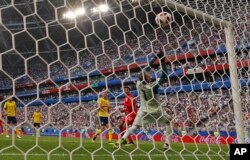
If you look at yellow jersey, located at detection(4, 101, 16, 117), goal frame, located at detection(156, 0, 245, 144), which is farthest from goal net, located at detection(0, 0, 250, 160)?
yellow jersey, located at detection(4, 101, 16, 117)

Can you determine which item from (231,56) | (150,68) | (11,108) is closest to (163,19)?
(150,68)

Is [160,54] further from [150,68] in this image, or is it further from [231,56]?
[231,56]

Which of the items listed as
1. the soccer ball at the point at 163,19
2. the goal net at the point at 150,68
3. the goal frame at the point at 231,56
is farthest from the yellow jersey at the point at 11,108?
the goal frame at the point at 231,56

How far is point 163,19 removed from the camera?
3461mm

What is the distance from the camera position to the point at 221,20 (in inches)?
134

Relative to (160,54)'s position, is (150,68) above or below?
below

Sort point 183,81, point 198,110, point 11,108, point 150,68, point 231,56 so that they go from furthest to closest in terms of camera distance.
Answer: point 11,108 < point 183,81 < point 198,110 < point 231,56 < point 150,68

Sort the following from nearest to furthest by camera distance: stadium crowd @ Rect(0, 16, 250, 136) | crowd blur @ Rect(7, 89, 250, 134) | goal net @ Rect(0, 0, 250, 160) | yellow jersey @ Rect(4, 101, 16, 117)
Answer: goal net @ Rect(0, 0, 250, 160) < stadium crowd @ Rect(0, 16, 250, 136) < crowd blur @ Rect(7, 89, 250, 134) < yellow jersey @ Rect(4, 101, 16, 117)

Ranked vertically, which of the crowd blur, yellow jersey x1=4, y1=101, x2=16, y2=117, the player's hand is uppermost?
yellow jersey x1=4, y1=101, x2=16, y2=117

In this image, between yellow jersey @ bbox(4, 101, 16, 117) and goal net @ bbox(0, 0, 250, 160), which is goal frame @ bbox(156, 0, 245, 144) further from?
yellow jersey @ bbox(4, 101, 16, 117)

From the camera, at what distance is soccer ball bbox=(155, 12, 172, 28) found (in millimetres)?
3371

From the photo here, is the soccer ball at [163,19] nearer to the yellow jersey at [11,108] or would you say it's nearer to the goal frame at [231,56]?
the goal frame at [231,56]

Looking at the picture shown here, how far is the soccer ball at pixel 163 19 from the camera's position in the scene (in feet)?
11.1

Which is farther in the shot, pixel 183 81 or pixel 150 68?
pixel 183 81
